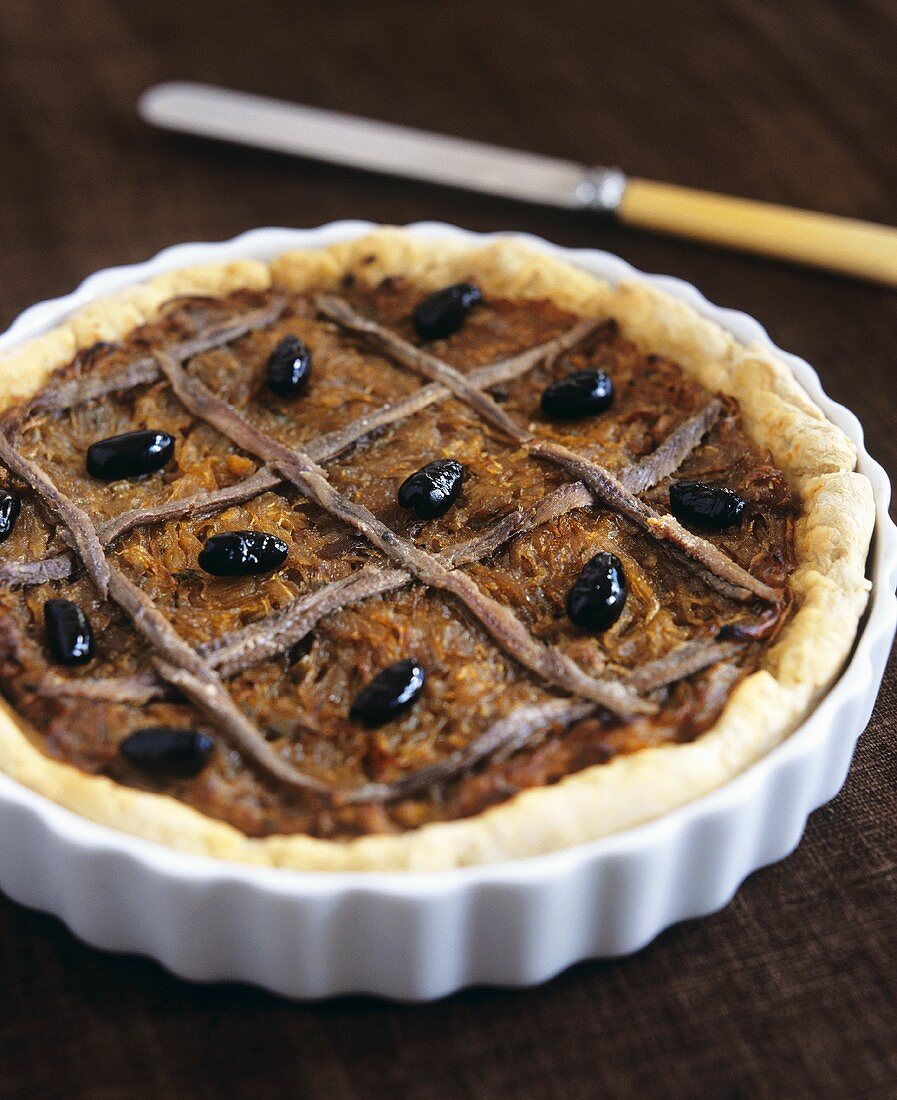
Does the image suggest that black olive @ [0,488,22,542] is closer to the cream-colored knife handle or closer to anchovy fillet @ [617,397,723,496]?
anchovy fillet @ [617,397,723,496]

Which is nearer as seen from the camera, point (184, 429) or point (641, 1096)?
point (641, 1096)

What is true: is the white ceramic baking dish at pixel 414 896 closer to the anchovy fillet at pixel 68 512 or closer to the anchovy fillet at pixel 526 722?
the anchovy fillet at pixel 526 722

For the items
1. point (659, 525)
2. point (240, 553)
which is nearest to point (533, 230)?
point (659, 525)

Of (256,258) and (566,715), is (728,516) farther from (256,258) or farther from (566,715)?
(256,258)

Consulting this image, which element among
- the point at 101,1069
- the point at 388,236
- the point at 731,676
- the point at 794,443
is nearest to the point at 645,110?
the point at 388,236

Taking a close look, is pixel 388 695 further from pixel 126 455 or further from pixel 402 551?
pixel 126 455

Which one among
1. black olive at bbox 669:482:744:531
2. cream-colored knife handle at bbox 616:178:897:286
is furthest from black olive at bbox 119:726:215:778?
cream-colored knife handle at bbox 616:178:897:286

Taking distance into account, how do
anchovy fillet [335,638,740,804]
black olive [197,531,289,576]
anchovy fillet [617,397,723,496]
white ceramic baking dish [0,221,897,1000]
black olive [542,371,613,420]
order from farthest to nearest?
black olive [542,371,613,420], anchovy fillet [617,397,723,496], black olive [197,531,289,576], anchovy fillet [335,638,740,804], white ceramic baking dish [0,221,897,1000]
